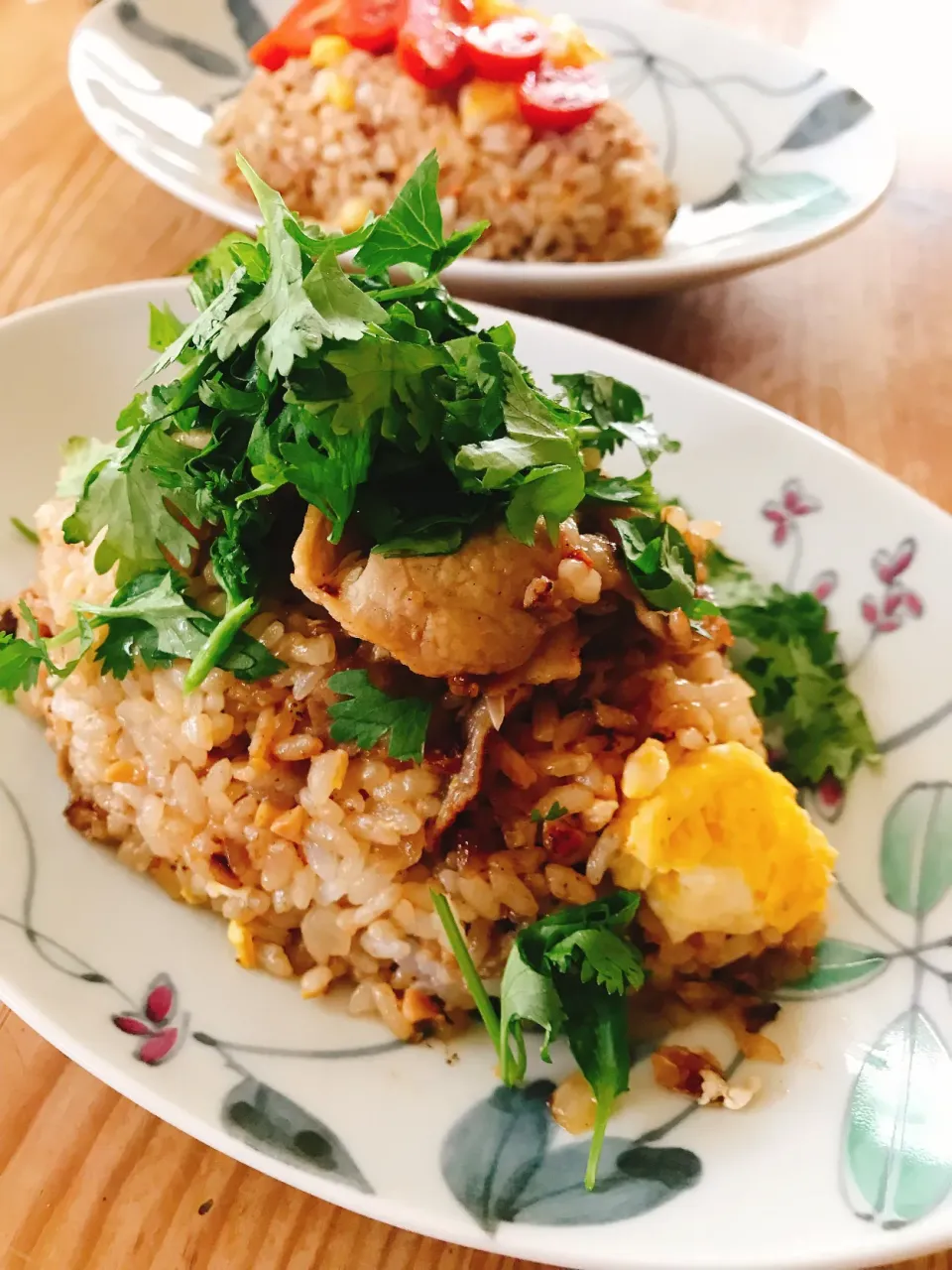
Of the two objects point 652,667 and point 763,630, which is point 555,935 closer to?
point 652,667

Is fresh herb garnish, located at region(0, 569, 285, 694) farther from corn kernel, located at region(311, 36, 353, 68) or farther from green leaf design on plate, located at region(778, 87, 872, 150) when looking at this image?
green leaf design on plate, located at region(778, 87, 872, 150)

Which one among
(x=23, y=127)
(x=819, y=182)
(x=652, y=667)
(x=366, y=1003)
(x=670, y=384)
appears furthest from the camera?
(x=23, y=127)

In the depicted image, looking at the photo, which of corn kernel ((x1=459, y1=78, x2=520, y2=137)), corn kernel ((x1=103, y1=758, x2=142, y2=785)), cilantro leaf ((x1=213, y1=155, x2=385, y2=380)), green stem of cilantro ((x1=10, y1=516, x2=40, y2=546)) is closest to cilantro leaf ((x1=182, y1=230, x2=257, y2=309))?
cilantro leaf ((x1=213, y1=155, x2=385, y2=380))

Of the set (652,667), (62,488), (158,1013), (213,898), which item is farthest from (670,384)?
(158,1013)

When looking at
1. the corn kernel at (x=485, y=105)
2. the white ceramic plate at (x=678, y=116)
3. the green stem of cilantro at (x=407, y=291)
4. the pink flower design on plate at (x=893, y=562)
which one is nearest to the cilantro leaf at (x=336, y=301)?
the green stem of cilantro at (x=407, y=291)

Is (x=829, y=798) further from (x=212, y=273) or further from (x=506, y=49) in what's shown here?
(x=506, y=49)

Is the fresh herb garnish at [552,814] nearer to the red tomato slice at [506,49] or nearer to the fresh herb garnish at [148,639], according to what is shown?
the fresh herb garnish at [148,639]

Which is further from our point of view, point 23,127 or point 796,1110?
point 23,127
